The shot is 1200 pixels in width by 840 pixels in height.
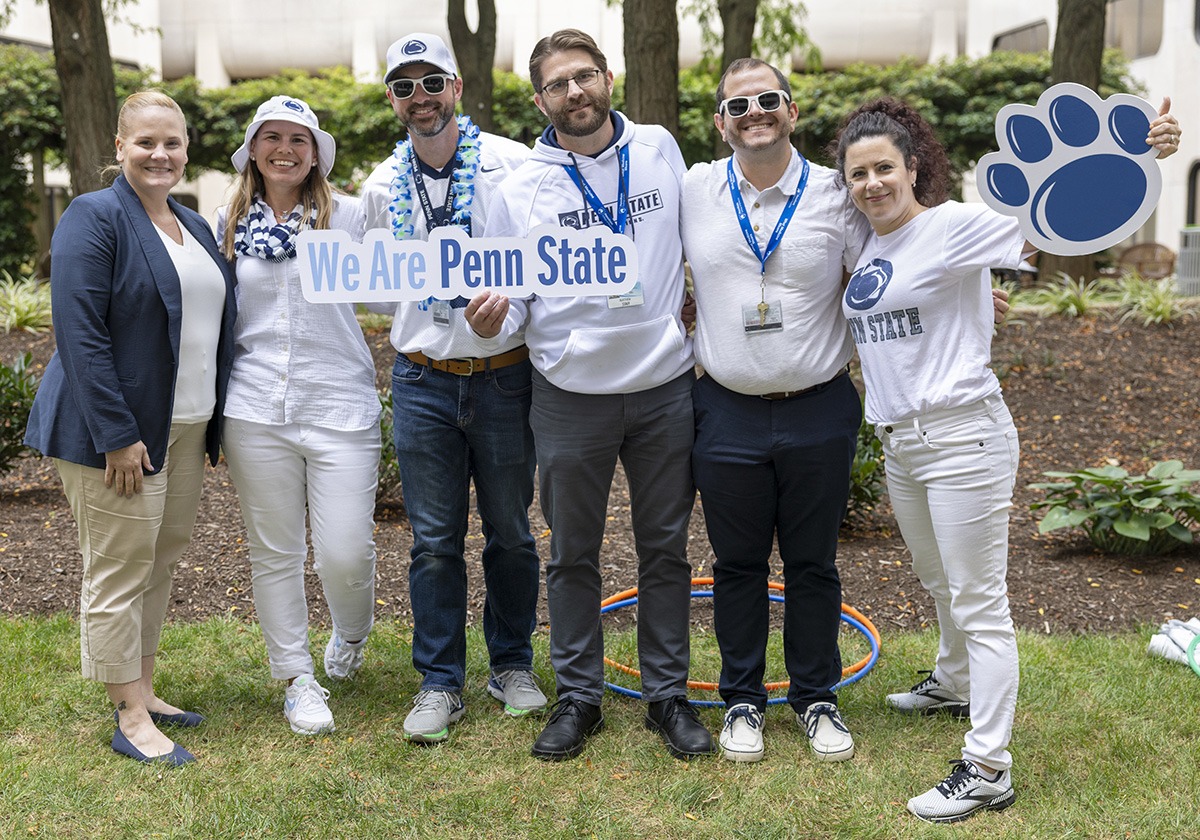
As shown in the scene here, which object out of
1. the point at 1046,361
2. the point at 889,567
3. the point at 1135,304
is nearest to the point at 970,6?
the point at 1135,304

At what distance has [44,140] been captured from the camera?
17047mm

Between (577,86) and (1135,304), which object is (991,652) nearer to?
(577,86)

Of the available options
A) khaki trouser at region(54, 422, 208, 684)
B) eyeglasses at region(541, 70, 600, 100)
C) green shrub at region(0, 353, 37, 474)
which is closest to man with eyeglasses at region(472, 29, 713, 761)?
eyeglasses at region(541, 70, 600, 100)

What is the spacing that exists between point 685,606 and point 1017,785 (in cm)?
122

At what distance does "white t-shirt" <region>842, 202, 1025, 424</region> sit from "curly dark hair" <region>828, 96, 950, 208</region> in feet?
0.37

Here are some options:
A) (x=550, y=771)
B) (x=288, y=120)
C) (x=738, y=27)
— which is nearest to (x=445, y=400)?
(x=288, y=120)

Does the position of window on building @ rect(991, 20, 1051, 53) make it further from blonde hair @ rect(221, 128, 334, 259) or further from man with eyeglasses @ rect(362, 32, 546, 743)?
blonde hair @ rect(221, 128, 334, 259)

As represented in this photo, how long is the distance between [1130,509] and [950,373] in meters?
3.00

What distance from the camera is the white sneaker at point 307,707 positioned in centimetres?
370

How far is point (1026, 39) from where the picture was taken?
25078mm

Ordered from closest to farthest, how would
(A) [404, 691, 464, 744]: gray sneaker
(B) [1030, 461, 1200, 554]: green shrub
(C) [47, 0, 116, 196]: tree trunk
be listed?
1. (A) [404, 691, 464, 744]: gray sneaker
2. (B) [1030, 461, 1200, 554]: green shrub
3. (C) [47, 0, 116, 196]: tree trunk

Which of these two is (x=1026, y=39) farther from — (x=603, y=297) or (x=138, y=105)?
(x=138, y=105)

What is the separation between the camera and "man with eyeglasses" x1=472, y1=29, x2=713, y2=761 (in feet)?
10.9

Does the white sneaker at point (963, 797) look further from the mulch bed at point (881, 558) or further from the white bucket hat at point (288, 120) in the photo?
the white bucket hat at point (288, 120)
